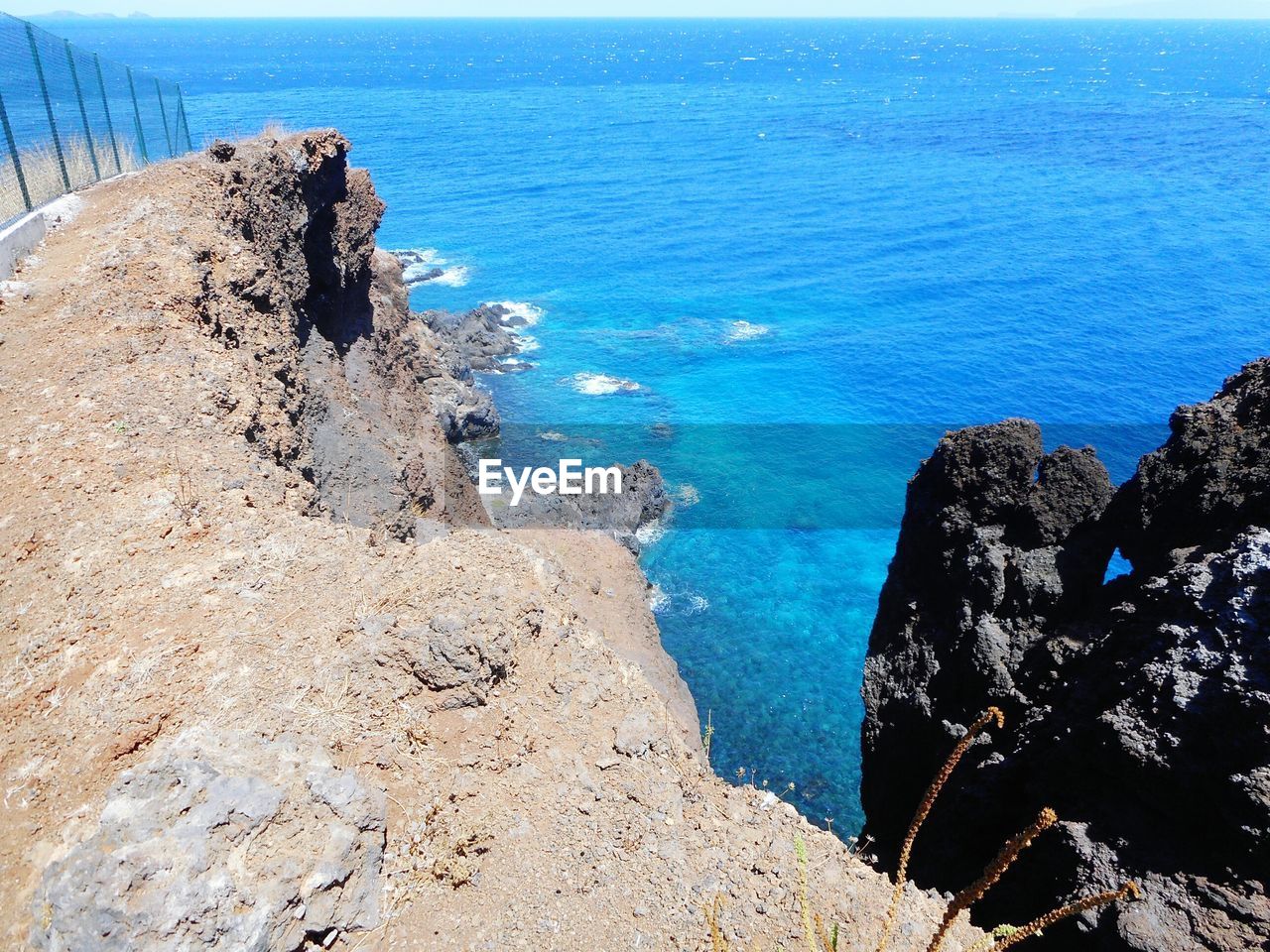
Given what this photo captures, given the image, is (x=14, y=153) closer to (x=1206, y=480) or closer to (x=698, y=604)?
(x=698, y=604)

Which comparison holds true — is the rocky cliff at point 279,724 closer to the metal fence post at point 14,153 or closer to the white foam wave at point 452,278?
the metal fence post at point 14,153

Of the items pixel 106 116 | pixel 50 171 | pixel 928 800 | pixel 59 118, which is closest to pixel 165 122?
pixel 106 116

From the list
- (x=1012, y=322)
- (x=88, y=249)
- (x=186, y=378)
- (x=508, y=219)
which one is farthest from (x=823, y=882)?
(x=508, y=219)

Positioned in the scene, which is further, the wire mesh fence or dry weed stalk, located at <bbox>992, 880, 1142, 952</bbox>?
the wire mesh fence

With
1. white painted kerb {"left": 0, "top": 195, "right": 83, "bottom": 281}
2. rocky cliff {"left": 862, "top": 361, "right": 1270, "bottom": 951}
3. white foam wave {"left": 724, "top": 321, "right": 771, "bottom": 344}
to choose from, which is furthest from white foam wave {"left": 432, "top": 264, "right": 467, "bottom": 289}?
rocky cliff {"left": 862, "top": 361, "right": 1270, "bottom": 951}

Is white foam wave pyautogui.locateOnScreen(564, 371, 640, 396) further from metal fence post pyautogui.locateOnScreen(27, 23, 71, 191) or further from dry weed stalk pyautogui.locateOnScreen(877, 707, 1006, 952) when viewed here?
dry weed stalk pyautogui.locateOnScreen(877, 707, 1006, 952)

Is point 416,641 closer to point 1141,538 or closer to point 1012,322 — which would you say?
point 1141,538
